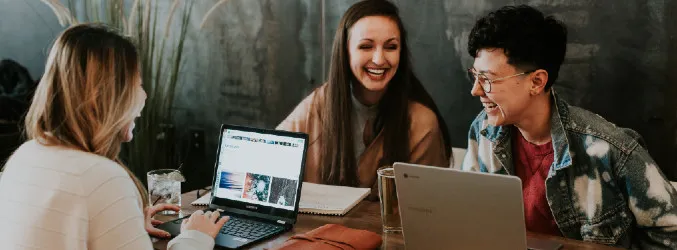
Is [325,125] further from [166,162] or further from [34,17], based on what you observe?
[34,17]

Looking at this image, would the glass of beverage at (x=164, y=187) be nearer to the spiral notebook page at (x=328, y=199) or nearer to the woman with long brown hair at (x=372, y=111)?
the spiral notebook page at (x=328, y=199)

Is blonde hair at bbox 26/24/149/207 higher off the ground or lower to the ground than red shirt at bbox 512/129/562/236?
higher

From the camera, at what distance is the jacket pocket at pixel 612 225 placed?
1890 mm

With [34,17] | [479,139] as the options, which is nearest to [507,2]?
[479,139]

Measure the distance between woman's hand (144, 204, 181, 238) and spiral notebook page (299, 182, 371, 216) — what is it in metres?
0.38

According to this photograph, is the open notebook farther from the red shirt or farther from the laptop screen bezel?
the red shirt

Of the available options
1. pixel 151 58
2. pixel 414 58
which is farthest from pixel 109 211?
pixel 151 58

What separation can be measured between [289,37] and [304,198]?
1599 millimetres

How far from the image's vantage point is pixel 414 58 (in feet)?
10.1

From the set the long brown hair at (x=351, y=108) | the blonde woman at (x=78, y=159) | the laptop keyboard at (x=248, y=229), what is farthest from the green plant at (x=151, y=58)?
the blonde woman at (x=78, y=159)

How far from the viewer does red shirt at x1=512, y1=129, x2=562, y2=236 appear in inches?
80.7

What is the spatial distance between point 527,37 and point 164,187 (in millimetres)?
1160

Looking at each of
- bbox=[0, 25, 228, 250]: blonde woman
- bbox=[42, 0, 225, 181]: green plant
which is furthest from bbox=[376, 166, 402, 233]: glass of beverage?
bbox=[42, 0, 225, 181]: green plant

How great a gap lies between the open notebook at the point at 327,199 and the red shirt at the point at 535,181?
49 centimetres
